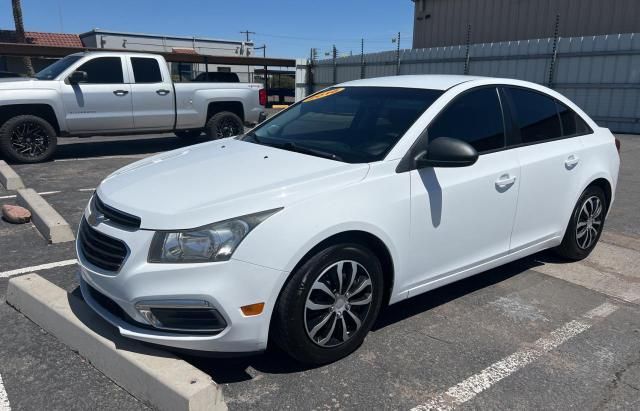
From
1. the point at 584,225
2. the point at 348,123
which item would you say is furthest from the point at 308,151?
the point at 584,225

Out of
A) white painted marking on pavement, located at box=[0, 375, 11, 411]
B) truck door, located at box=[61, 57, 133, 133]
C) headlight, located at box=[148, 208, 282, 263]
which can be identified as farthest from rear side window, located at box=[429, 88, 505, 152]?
truck door, located at box=[61, 57, 133, 133]

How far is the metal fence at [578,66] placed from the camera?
1411 centimetres

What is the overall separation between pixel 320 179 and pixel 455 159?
87 cm

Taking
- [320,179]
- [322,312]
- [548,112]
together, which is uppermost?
[548,112]

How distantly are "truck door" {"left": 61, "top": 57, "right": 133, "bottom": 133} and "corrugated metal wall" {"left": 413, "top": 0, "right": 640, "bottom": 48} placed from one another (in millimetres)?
16084

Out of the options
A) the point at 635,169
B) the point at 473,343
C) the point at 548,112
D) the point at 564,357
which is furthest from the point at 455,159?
the point at 635,169

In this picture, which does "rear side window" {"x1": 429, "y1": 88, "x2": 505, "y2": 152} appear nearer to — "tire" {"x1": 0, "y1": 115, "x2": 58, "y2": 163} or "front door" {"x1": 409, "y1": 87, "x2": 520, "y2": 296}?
"front door" {"x1": 409, "y1": 87, "x2": 520, "y2": 296}

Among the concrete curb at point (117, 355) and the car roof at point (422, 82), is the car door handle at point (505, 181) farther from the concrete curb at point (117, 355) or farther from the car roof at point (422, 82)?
the concrete curb at point (117, 355)

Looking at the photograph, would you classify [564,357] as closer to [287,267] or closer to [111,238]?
[287,267]

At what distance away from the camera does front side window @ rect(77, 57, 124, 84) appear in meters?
9.43

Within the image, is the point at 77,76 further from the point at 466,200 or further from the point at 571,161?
the point at 571,161

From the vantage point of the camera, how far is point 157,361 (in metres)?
A: 2.63

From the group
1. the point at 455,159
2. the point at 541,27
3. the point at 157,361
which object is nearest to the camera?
the point at 157,361

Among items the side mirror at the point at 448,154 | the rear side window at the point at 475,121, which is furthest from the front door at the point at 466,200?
the side mirror at the point at 448,154
